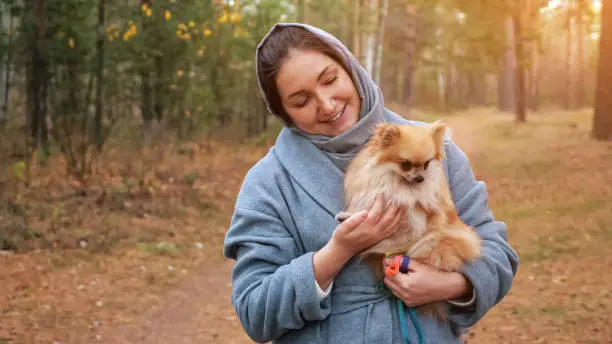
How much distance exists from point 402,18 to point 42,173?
1136 inches

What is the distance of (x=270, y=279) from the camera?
7.52 ft

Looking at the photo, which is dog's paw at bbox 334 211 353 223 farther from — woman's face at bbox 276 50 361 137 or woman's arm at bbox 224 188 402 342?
woman's face at bbox 276 50 361 137

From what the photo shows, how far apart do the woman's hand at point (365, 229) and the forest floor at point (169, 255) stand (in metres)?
4.80

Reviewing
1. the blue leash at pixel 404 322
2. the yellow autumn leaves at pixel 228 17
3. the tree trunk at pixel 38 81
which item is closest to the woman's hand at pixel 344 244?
the blue leash at pixel 404 322

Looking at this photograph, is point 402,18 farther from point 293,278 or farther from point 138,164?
point 293,278

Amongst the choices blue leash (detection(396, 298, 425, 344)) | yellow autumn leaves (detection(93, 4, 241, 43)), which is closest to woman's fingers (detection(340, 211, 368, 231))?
blue leash (detection(396, 298, 425, 344))

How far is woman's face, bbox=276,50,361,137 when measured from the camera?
247cm

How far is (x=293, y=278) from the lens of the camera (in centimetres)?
222

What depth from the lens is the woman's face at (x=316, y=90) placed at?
97.2 inches

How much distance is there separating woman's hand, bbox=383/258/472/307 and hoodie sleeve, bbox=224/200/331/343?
0.28 m

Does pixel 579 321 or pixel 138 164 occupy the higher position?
pixel 138 164

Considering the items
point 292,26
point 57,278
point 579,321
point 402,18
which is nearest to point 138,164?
point 57,278

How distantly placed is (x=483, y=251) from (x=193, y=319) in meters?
5.53

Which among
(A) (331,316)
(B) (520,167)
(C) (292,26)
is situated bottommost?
(B) (520,167)
